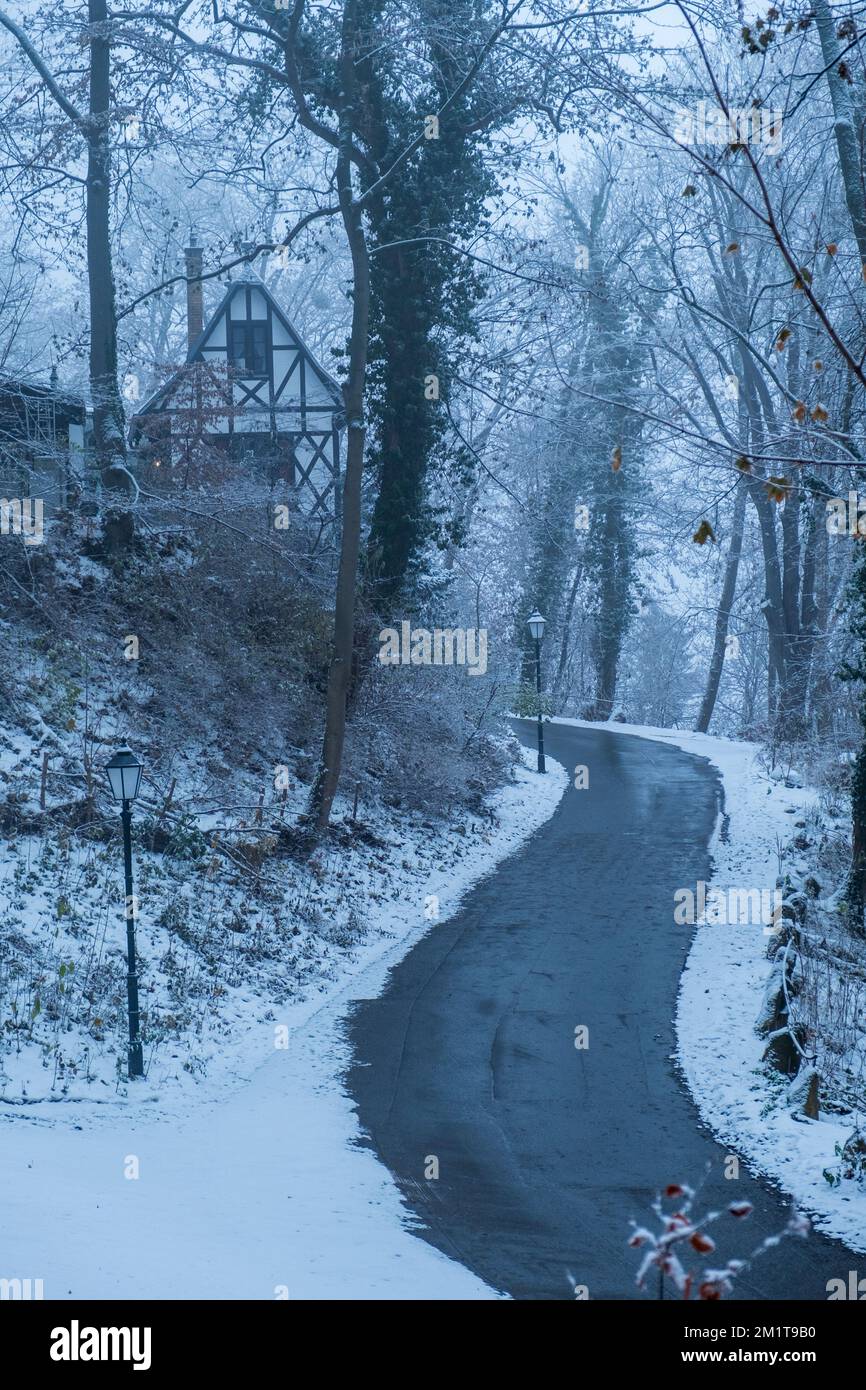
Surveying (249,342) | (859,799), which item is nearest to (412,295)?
(859,799)

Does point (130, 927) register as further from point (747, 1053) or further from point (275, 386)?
point (275, 386)

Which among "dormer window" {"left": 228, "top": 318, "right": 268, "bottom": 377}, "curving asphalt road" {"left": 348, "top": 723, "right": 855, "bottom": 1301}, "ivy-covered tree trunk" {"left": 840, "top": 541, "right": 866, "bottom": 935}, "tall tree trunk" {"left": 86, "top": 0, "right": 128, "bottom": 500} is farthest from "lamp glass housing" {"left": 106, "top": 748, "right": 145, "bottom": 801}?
"dormer window" {"left": 228, "top": 318, "right": 268, "bottom": 377}

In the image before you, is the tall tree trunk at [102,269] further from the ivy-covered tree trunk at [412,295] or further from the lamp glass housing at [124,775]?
→ the lamp glass housing at [124,775]

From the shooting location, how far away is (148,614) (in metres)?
17.6

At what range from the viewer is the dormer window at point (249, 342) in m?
30.6

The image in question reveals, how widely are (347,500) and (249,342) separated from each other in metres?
16.6

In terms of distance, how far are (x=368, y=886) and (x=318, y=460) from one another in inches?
661

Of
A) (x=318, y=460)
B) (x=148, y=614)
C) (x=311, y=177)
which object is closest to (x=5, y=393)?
(x=148, y=614)

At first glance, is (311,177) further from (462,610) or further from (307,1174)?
(307,1174)

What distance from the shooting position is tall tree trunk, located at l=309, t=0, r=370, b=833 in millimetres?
15641

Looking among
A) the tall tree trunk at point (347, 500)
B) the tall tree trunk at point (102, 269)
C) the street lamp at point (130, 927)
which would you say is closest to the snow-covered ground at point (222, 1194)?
the street lamp at point (130, 927)

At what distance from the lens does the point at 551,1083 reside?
33.4 feet

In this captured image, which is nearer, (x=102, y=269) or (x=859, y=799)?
(x=859, y=799)

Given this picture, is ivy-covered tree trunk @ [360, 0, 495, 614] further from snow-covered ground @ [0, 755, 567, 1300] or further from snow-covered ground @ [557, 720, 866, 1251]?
snow-covered ground @ [0, 755, 567, 1300]
